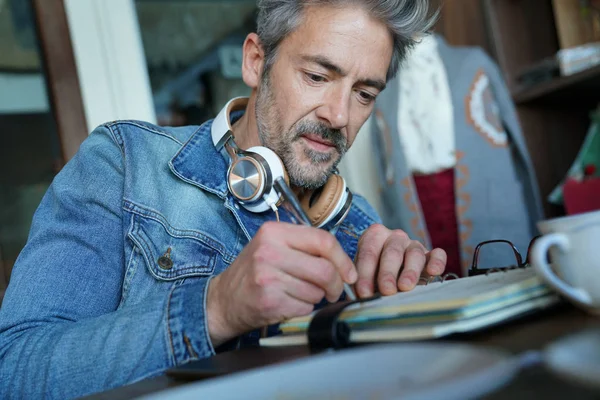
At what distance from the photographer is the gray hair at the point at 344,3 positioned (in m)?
1.33

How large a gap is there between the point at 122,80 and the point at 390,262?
1874mm

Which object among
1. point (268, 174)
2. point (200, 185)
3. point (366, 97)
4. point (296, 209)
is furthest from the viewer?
point (366, 97)

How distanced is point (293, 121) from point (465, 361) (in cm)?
97

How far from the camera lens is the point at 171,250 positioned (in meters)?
1.04

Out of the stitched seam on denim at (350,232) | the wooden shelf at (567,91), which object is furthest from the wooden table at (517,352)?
the wooden shelf at (567,91)

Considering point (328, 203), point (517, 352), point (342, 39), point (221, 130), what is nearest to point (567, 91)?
point (342, 39)

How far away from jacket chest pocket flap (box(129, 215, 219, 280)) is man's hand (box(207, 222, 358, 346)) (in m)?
0.30

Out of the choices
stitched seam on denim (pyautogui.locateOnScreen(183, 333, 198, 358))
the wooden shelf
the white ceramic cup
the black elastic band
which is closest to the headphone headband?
stitched seam on denim (pyautogui.locateOnScreen(183, 333, 198, 358))

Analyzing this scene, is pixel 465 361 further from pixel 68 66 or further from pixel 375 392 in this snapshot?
pixel 68 66

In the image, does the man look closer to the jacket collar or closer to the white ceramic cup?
the jacket collar

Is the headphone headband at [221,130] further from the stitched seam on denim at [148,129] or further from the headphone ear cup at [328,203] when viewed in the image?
the headphone ear cup at [328,203]

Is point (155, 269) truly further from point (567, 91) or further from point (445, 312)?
point (567, 91)

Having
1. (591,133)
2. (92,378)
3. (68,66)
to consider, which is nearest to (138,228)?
(92,378)

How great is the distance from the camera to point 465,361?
1.22ft
